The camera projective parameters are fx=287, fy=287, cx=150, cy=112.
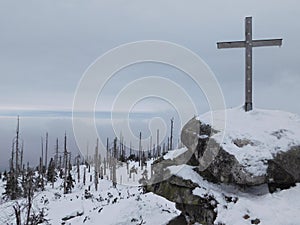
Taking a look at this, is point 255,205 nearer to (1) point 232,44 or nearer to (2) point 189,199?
(2) point 189,199

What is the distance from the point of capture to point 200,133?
9.06m

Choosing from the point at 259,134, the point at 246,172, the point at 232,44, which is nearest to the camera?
the point at 246,172

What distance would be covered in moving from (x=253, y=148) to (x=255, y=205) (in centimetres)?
149

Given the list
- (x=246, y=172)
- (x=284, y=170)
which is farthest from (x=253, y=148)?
(x=284, y=170)

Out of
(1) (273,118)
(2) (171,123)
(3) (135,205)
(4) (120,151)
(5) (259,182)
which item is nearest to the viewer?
(5) (259,182)

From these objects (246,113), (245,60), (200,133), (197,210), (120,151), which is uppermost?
(245,60)

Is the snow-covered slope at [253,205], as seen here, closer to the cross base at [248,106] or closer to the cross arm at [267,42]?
the cross base at [248,106]

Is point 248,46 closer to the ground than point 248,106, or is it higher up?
higher up

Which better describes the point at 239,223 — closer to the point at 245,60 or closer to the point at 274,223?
the point at 274,223

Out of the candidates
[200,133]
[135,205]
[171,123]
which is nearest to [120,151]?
[171,123]

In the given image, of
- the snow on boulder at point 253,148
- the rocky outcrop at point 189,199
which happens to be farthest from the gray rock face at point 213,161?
the rocky outcrop at point 189,199

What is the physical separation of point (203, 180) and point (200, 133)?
1.47m

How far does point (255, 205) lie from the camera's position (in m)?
6.99

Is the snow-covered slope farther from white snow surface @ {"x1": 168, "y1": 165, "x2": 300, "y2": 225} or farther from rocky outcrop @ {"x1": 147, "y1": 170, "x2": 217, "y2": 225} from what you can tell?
rocky outcrop @ {"x1": 147, "y1": 170, "x2": 217, "y2": 225}
